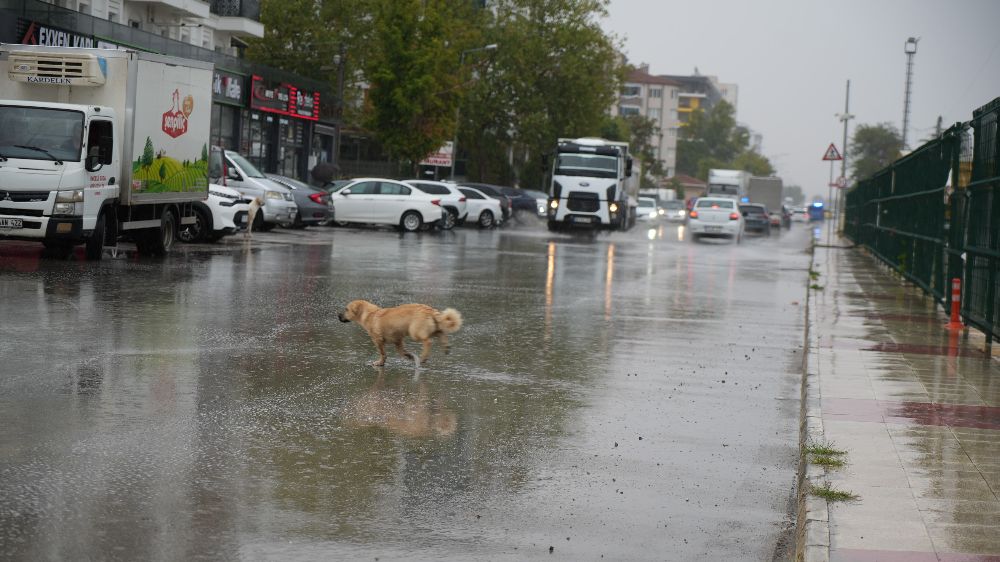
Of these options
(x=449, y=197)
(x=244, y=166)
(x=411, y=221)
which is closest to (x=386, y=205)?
(x=411, y=221)

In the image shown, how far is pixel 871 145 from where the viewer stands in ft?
557

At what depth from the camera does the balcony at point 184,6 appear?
153ft

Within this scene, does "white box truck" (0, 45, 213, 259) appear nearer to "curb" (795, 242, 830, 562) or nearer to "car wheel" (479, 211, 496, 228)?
"curb" (795, 242, 830, 562)

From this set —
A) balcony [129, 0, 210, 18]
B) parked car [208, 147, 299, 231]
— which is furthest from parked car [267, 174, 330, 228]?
balcony [129, 0, 210, 18]

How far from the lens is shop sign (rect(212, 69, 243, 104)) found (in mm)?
47375

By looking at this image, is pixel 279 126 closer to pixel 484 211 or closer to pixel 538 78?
pixel 484 211

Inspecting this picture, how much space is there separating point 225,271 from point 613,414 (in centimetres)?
1241

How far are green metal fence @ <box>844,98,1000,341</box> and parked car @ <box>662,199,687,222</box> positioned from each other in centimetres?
5547

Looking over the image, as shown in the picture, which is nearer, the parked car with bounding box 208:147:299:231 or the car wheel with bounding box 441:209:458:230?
the parked car with bounding box 208:147:299:231

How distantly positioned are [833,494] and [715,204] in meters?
42.4

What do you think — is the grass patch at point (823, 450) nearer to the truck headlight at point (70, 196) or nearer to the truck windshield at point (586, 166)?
the truck headlight at point (70, 196)

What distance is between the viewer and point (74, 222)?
66.3 feet

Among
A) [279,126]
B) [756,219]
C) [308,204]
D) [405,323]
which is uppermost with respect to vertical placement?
[279,126]

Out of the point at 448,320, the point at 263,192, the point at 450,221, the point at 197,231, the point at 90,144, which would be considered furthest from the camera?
the point at 450,221
